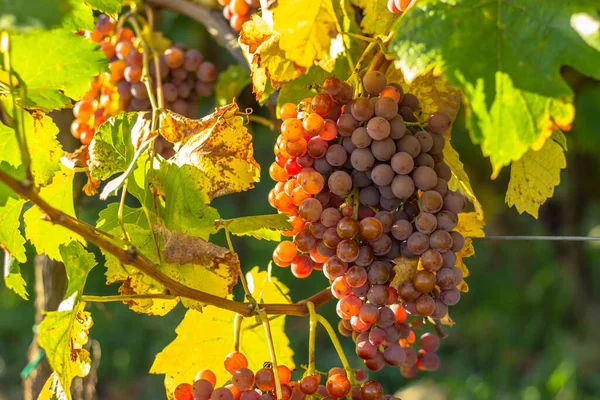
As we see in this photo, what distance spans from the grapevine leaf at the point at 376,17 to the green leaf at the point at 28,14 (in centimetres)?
40

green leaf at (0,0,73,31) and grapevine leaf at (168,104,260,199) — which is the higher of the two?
green leaf at (0,0,73,31)

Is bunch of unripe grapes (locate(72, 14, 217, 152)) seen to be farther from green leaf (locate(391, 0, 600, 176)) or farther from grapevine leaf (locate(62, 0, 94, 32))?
green leaf (locate(391, 0, 600, 176))

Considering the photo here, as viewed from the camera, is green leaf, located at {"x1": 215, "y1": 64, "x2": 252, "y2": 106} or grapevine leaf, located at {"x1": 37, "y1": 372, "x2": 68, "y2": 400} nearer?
grapevine leaf, located at {"x1": 37, "y1": 372, "x2": 68, "y2": 400}

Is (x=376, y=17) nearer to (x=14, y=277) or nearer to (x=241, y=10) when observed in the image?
(x=241, y=10)

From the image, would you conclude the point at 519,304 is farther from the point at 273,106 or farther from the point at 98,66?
the point at 98,66

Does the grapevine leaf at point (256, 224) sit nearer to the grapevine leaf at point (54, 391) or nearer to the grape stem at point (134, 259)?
the grape stem at point (134, 259)

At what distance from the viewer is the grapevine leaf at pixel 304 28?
72 cm

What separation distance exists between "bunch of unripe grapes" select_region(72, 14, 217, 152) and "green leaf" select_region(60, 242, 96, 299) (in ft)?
1.31

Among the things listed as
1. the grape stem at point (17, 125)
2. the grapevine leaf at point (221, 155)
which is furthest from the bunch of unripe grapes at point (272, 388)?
the grape stem at point (17, 125)

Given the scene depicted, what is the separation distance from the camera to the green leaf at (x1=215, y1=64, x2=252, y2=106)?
1.25 meters

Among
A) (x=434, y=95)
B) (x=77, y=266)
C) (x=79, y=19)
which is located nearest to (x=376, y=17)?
(x=434, y=95)

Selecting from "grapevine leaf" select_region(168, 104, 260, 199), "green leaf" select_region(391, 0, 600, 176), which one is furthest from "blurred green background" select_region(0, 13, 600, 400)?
"green leaf" select_region(391, 0, 600, 176)

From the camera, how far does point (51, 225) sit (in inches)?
35.6

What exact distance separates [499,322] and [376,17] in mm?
3606
